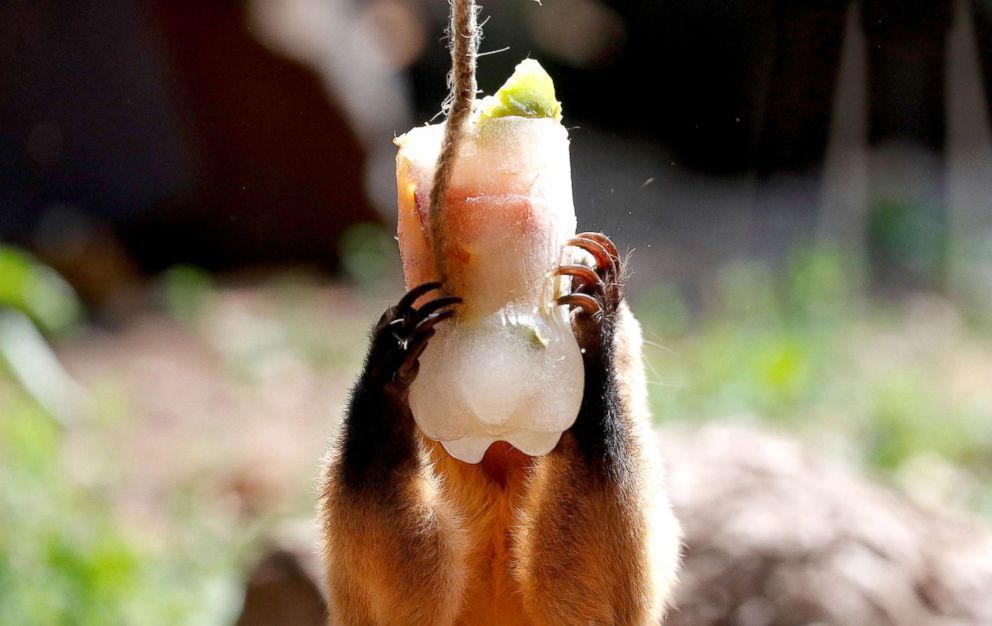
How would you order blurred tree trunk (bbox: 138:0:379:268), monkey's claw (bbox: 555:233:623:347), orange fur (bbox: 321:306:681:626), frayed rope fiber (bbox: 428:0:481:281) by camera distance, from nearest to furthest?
frayed rope fiber (bbox: 428:0:481:281) → monkey's claw (bbox: 555:233:623:347) → orange fur (bbox: 321:306:681:626) → blurred tree trunk (bbox: 138:0:379:268)

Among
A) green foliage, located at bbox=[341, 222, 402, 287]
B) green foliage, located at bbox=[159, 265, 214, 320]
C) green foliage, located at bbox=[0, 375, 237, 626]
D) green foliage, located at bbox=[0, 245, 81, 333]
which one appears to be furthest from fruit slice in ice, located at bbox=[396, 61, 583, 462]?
green foliage, located at bbox=[159, 265, 214, 320]

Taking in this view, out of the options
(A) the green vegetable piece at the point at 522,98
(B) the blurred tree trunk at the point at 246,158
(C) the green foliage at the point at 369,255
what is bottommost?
(C) the green foliage at the point at 369,255

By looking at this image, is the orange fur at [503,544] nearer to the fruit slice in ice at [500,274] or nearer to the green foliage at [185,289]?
the fruit slice in ice at [500,274]

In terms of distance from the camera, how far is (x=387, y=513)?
228 cm

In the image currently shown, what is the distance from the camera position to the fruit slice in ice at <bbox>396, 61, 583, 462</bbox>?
6.07ft

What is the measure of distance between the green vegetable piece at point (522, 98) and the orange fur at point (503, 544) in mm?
663

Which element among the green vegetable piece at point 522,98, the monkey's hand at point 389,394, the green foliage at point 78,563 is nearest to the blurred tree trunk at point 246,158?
the green foliage at point 78,563

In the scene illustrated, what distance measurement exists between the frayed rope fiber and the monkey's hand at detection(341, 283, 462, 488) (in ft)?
0.28

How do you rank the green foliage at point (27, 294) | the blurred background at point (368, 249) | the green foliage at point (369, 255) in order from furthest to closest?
the green foliage at point (369, 255)
the green foliage at point (27, 294)
the blurred background at point (368, 249)

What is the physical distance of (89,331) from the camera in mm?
7609

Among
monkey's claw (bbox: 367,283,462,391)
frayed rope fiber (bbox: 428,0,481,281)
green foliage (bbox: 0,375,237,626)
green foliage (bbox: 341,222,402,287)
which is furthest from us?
green foliage (bbox: 341,222,402,287)

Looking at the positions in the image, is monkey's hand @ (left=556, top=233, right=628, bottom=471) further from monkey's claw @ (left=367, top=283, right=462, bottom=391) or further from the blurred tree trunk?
the blurred tree trunk

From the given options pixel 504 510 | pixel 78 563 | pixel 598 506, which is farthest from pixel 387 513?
pixel 78 563

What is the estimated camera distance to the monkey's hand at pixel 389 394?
194 cm
